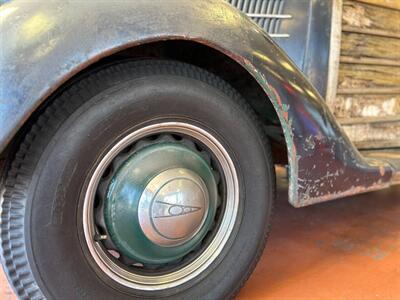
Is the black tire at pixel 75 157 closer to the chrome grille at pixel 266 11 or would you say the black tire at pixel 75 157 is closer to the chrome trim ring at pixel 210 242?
the chrome trim ring at pixel 210 242

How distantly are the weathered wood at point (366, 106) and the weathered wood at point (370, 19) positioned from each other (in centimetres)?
30

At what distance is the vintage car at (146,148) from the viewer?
0.92 m

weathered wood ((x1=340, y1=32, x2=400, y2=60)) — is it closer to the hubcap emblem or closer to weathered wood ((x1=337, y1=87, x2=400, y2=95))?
weathered wood ((x1=337, y1=87, x2=400, y2=95))

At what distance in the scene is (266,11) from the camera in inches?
65.3

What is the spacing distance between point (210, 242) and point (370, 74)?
46.4 inches

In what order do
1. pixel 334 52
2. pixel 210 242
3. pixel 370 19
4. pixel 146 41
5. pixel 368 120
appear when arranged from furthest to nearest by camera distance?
1. pixel 368 120
2. pixel 370 19
3. pixel 334 52
4. pixel 210 242
5. pixel 146 41

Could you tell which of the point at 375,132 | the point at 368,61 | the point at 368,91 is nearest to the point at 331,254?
the point at 375,132

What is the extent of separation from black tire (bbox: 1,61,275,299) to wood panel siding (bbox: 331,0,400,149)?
86cm

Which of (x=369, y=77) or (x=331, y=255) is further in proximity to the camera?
(x=369, y=77)

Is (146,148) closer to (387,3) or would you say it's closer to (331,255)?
(331,255)

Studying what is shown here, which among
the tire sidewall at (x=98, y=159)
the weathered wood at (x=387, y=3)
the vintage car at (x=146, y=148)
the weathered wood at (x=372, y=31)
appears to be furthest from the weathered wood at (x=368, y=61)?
the tire sidewall at (x=98, y=159)

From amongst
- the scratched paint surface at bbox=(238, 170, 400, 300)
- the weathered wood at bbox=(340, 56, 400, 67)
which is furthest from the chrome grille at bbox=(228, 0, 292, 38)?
the scratched paint surface at bbox=(238, 170, 400, 300)

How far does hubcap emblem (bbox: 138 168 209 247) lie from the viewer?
42.8 inches

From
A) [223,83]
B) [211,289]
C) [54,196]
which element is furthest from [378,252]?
[54,196]
